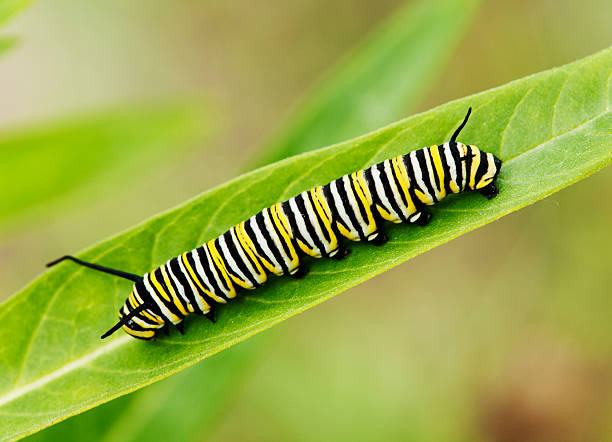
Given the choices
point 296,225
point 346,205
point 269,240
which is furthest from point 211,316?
point 346,205

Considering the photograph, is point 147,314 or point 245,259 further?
point 245,259

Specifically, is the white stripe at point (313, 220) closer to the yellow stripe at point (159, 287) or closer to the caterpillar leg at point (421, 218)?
the caterpillar leg at point (421, 218)

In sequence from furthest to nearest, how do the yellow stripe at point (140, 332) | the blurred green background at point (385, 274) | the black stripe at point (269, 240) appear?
the blurred green background at point (385, 274) → the black stripe at point (269, 240) → the yellow stripe at point (140, 332)

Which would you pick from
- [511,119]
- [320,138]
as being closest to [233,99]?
[320,138]

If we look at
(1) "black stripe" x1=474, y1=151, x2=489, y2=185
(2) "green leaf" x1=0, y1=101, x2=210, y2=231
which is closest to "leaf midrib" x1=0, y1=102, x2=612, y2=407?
(1) "black stripe" x1=474, y1=151, x2=489, y2=185

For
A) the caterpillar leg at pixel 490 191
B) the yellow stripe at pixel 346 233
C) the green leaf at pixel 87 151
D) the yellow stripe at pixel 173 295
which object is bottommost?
the yellow stripe at pixel 346 233

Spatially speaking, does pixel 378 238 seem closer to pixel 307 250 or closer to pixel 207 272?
pixel 307 250

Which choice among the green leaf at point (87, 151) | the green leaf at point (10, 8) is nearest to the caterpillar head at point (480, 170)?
the green leaf at point (10, 8)
